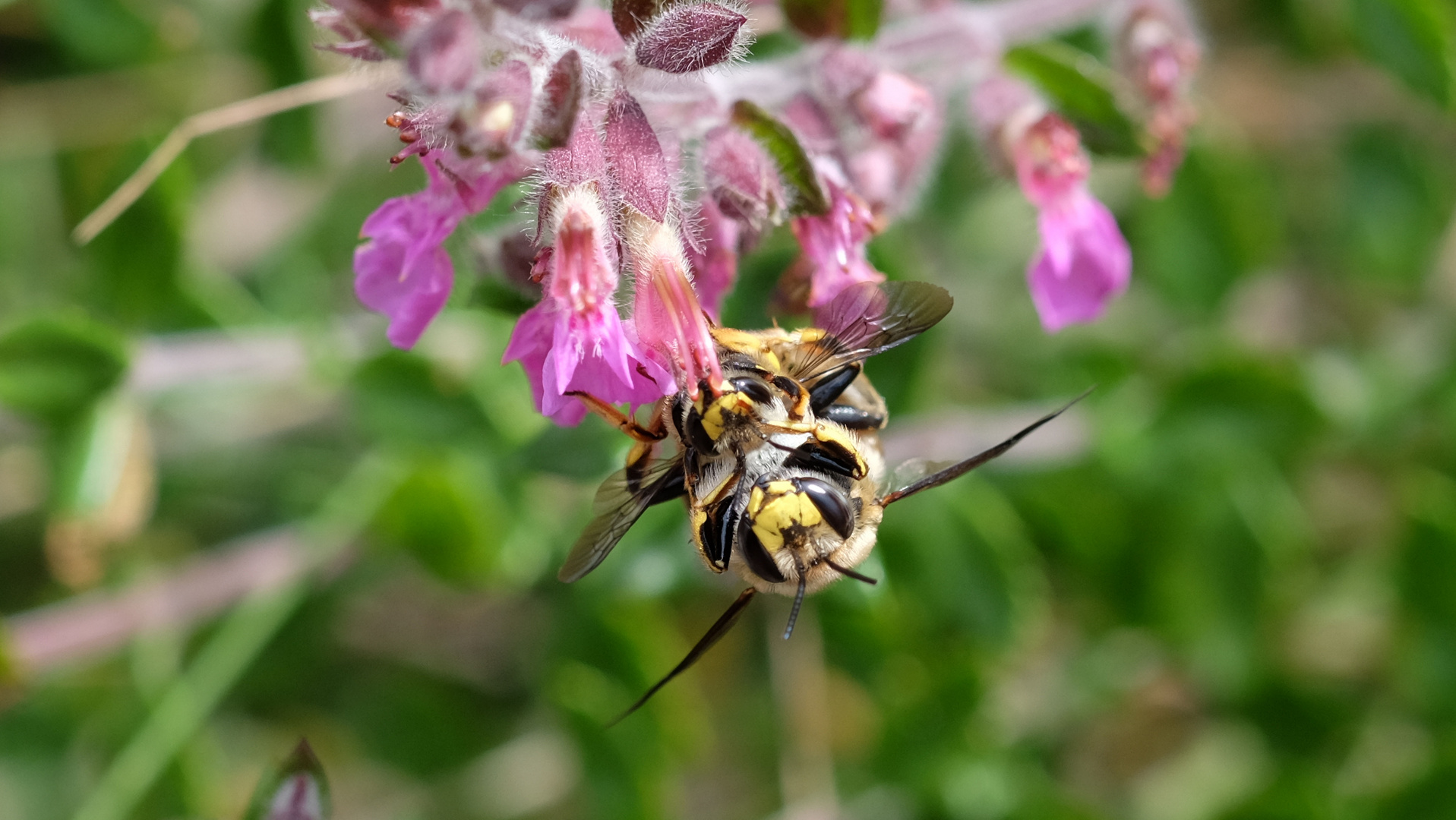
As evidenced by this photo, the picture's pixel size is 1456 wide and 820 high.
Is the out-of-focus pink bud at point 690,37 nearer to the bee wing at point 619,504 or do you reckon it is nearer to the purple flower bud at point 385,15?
the purple flower bud at point 385,15

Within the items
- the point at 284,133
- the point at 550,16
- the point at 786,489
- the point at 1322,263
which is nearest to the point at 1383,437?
the point at 1322,263

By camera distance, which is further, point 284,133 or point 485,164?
point 284,133

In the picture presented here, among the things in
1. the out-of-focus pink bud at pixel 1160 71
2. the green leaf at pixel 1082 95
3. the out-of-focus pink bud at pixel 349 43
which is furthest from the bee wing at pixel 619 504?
the out-of-focus pink bud at pixel 1160 71

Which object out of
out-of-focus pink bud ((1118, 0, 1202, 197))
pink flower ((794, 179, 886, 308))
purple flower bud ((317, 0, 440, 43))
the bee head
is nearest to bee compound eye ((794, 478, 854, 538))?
the bee head

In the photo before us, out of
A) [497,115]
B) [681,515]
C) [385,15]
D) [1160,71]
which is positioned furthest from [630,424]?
[1160,71]

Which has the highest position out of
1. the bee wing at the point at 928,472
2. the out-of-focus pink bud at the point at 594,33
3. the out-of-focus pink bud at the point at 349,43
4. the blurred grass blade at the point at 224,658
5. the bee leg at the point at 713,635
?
the out-of-focus pink bud at the point at 349,43

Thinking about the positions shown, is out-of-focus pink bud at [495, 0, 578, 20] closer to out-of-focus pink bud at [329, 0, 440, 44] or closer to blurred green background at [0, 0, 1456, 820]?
out-of-focus pink bud at [329, 0, 440, 44]

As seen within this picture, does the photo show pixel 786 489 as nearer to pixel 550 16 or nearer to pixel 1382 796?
pixel 550 16
